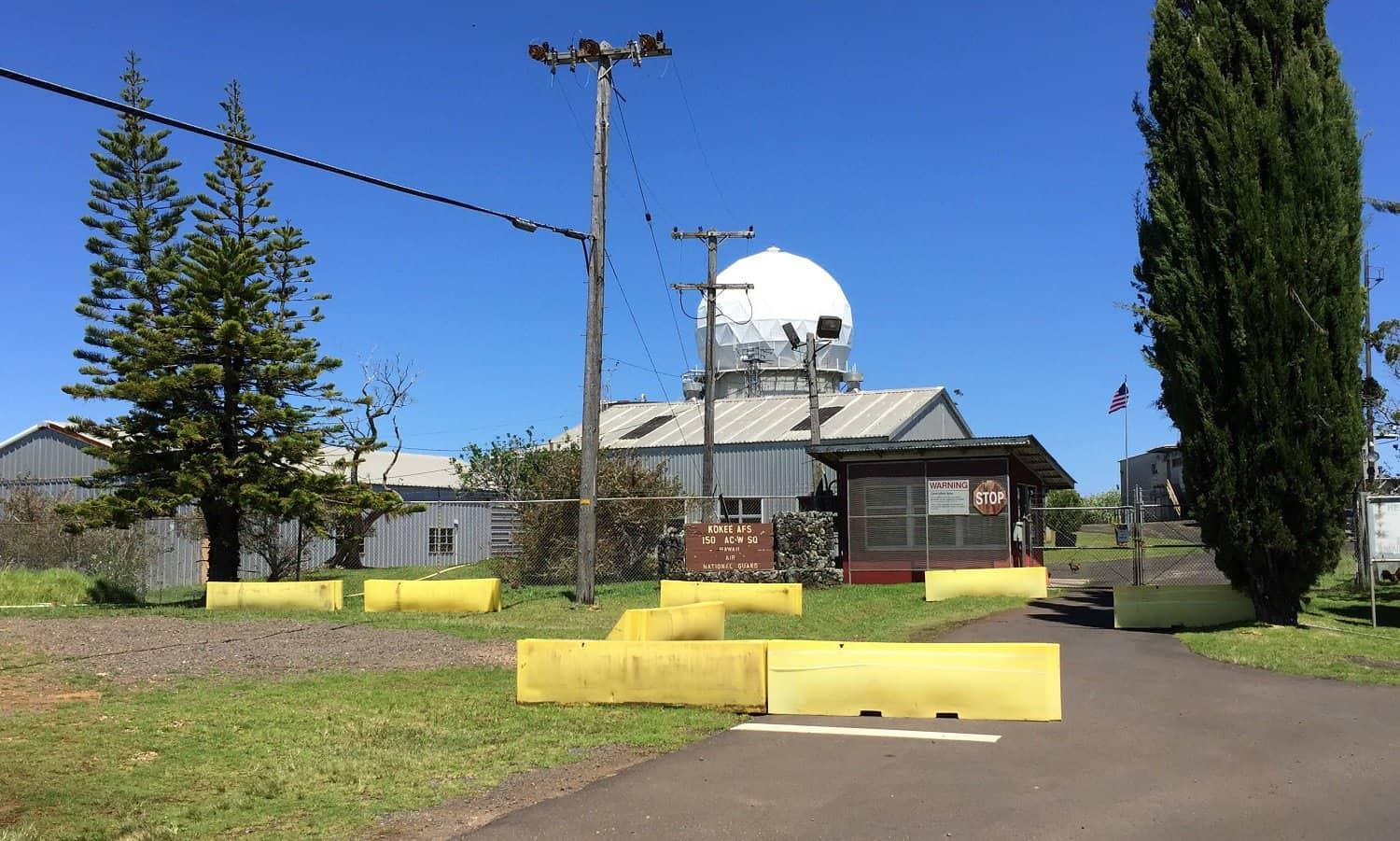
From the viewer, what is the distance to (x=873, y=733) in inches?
349

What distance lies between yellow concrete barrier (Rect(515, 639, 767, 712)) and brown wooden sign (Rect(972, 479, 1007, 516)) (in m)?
16.3

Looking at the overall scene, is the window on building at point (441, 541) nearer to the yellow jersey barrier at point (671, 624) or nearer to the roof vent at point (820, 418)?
the roof vent at point (820, 418)

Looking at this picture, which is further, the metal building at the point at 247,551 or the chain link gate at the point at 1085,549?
the metal building at the point at 247,551

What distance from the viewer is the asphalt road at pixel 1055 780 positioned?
6.33 metres

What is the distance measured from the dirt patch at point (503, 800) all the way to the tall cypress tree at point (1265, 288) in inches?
402

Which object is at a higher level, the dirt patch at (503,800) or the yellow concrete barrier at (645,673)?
the yellow concrete barrier at (645,673)

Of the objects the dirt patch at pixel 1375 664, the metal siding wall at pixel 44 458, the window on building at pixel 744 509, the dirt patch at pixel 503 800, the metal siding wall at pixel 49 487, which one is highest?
the metal siding wall at pixel 44 458

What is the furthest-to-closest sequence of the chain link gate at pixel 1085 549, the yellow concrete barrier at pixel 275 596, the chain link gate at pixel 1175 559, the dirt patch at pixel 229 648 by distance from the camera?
1. the chain link gate at pixel 1085 549
2. the chain link gate at pixel 1175 559
3. the yellow concrete barrier at pixel 275 596
4. the dirt patch at pixel 229 648

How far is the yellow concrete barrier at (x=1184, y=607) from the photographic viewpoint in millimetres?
16109

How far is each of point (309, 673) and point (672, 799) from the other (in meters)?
6.36

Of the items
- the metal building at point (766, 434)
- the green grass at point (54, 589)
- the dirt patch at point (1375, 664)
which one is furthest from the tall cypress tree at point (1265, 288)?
the green grass at point (54, 589)

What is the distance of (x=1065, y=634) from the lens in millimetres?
15656

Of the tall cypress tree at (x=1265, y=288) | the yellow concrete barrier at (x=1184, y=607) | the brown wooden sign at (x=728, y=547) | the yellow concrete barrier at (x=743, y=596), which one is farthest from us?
the brown wooden sign at (x=728, y=547)

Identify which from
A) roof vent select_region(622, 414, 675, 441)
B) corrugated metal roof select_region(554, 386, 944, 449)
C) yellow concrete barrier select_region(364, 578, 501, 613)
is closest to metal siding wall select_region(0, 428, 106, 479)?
corrugated metal roof select_region(554, 386, 944, 449)
